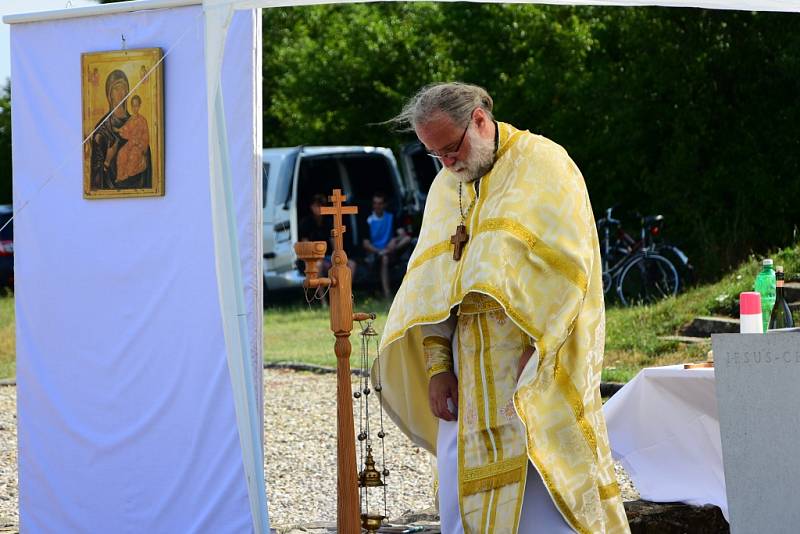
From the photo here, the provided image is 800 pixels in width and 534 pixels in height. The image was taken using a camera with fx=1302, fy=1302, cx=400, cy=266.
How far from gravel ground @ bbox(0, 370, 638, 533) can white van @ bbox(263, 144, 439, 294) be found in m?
5.27

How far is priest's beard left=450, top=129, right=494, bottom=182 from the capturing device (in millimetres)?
4254

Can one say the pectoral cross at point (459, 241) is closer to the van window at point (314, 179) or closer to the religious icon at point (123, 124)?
the religious icon at point (123, 124)

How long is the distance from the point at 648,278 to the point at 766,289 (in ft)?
30.2

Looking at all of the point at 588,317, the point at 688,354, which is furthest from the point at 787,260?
the point at 588,317

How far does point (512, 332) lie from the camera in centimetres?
426

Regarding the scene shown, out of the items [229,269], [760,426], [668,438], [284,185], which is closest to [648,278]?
[284,185]

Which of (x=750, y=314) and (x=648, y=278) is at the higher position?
(x=750, y=314)

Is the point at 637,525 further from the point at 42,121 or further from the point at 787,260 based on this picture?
the point at 787,260

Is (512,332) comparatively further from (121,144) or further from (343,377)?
(121,144)

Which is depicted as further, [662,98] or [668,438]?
[662,98]

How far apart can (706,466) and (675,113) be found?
10.6 m

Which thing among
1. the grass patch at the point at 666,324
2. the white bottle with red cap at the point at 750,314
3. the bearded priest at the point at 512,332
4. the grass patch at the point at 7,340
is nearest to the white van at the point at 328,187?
the grass patch at the point at 7,340

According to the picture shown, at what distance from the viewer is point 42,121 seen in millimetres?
5664

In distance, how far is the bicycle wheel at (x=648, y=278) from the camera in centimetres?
1409
